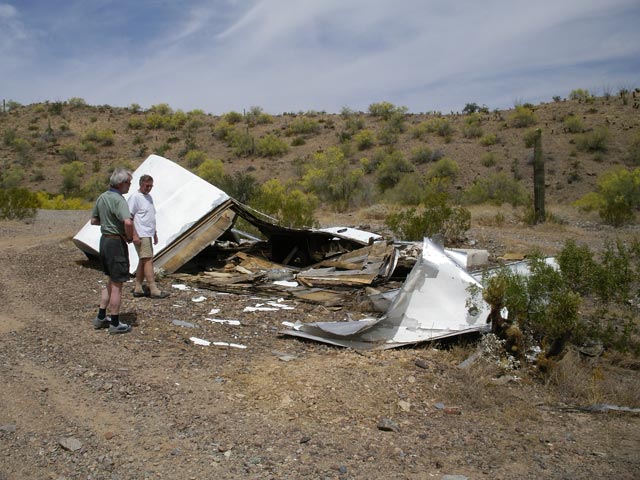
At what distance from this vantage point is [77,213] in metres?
21.9

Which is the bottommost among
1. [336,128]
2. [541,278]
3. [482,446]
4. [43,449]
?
[482,446]

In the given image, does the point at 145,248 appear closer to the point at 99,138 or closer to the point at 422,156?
the point at 422,156

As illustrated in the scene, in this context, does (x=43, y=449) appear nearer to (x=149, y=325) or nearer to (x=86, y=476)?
(x=86, y=476)

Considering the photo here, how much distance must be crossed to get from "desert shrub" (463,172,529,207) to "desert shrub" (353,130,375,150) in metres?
11.6

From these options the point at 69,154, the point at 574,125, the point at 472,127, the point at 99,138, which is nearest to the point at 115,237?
the point at 574,125

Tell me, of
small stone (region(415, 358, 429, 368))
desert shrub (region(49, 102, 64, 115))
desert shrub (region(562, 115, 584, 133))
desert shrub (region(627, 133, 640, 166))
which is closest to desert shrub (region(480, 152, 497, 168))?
desert shrub (region(562, 115, 584, 133))

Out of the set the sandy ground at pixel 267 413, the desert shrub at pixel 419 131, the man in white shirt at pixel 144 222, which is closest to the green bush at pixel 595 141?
the desert shrub at pixel 419 131

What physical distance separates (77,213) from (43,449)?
19.6 metres

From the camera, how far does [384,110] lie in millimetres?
46812

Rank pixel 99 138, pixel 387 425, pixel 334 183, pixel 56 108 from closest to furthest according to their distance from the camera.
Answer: pixel 387 425 → pixel 334 183 → pixel 99 138 → pixel 56 108

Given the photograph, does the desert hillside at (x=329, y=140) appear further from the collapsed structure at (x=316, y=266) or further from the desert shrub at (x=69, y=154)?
the collapsed structure at (x=316, y=266)

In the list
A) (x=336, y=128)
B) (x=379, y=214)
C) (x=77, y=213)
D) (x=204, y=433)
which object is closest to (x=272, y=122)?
(x=336, y=128)

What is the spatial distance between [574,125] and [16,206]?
29670 millimetres

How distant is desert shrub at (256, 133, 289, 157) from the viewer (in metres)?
39.8
